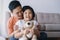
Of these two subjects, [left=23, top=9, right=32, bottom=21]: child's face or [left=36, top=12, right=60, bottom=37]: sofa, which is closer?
[left=23, top=9, right=32, bottom=21]: child's face

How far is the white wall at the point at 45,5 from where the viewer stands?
132 inches

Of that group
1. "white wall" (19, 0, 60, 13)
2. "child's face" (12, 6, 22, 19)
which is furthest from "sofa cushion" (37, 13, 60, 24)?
"child's face" (12, 6, 22, 19)

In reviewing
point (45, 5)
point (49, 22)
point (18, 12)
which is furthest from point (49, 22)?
point (18, 12)

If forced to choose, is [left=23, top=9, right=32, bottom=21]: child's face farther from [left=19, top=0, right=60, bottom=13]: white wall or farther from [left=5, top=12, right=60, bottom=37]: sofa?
[left=19, top=0, right=60, bottom=13]: white wall

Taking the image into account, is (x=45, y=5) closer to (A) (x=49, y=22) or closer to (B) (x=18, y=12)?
(A) (x=49, y=22)

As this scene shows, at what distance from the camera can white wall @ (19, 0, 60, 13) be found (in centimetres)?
336

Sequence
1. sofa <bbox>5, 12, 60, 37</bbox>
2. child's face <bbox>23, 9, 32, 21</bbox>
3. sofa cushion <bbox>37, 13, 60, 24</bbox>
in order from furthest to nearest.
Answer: sofa cushion <bbox>37, 13, 60, 24</bbox> < sofa <bbox>5, 12, 60, 37</bbox> < child's face <bbox>23, 9, 32, 21</bbox>

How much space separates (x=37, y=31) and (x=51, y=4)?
2123mm

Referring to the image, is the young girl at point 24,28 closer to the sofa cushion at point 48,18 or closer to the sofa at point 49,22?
the sofa at point 49,22

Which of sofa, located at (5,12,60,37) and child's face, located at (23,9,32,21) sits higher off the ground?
child's face, located at (23,9,32,21)

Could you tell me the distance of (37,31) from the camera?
1432 millimetres

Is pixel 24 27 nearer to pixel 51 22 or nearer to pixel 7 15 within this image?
pixel 7 15

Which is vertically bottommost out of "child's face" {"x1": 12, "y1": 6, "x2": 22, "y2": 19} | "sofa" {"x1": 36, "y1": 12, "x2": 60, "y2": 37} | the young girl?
"sofa" {"x1": 36, "y1": 12, "x2": 60, "y2": 37}

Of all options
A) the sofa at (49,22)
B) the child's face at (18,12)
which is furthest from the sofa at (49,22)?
the child's face at (18,12)
